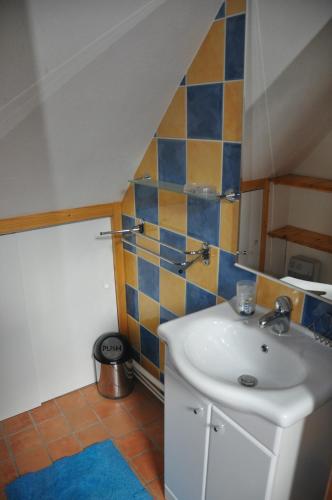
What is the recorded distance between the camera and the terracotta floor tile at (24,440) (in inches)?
78.2

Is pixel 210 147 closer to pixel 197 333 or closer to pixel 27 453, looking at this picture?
pixel 197 333

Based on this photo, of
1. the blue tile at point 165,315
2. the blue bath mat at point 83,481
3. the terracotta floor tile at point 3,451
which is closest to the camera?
the blue bath mat at point 83,481

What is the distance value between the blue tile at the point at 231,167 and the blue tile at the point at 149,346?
3.46 ft

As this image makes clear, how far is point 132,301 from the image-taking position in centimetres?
236

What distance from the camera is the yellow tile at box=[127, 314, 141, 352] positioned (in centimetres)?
239

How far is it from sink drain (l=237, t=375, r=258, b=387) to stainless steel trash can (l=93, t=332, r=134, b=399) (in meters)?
1.06

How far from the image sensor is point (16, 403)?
2.19 m

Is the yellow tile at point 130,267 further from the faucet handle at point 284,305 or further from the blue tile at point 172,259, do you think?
the faucet handle at point 284,305

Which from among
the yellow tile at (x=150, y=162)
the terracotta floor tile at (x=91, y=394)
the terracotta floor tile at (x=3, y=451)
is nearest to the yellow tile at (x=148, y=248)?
the yellow tile at (x=150, y=162)

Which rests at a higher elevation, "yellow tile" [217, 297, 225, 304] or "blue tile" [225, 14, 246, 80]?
"blue tile" [225, 14, 246, 80]

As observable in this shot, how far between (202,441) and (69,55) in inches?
52.4

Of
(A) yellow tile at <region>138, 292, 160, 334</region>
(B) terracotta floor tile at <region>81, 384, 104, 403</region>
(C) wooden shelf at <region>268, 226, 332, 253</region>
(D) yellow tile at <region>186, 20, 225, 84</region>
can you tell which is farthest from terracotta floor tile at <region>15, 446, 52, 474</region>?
(D) yellow tile at <region>186, 20, 225, 84</region>

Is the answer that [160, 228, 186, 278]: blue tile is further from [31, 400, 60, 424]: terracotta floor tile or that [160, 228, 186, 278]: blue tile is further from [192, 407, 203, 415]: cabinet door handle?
[31, 400, 60, 424]: terracotta floor tile

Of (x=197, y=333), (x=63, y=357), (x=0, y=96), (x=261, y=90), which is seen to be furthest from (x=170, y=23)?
(x=63, y=357)
